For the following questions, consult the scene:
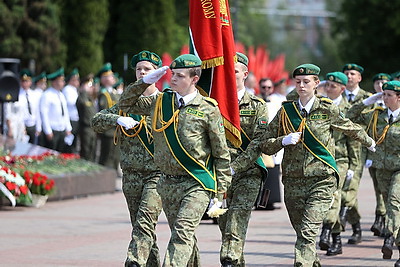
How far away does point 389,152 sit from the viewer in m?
11.8

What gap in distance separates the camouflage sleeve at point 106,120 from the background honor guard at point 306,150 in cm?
117

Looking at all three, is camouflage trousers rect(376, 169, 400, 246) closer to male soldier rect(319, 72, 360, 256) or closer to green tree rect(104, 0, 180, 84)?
male soldier rect(319, 72, 360, 256)

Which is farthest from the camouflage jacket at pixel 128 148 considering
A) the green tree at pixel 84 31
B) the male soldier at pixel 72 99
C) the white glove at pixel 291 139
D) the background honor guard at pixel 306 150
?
the green tree at pixel 84 31

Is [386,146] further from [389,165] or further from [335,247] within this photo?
[335,247]

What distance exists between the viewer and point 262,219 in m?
15.9

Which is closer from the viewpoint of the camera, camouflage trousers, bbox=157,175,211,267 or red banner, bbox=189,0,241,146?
camouflage trousers, bbox=157,175,211,267

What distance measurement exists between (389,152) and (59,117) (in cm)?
1054

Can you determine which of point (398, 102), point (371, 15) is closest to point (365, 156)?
point (398, 102)

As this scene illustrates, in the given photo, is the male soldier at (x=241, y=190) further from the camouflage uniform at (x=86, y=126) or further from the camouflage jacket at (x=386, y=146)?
the camouflage uniform at (x=86, y=126)

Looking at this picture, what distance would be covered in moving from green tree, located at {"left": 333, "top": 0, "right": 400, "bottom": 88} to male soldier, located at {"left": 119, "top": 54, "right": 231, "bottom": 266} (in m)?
43.2

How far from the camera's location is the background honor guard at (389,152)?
37.2ft

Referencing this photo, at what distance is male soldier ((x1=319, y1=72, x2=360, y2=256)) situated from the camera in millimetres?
12039

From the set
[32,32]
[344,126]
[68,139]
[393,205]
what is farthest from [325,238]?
[32,32]

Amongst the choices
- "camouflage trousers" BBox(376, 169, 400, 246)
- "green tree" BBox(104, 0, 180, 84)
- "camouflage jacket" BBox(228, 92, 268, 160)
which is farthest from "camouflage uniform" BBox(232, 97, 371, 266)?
"green tree" BBox(104, 0, 180, 84)
